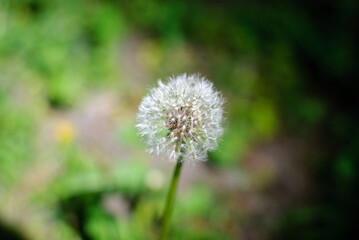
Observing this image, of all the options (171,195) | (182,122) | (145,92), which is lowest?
(171,195)

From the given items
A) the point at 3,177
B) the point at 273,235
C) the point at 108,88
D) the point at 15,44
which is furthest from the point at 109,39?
the point at 273,235

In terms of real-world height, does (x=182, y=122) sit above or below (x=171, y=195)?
above

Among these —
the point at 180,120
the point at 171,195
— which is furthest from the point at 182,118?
the point at 171,195

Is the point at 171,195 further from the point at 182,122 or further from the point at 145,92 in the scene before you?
the point at 145,92

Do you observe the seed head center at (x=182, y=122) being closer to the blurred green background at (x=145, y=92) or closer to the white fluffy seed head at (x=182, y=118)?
the white fluffy seed head at (x=182, y=118)

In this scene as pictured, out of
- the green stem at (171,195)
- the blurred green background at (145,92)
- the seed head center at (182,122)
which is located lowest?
the green stem at (171,195)

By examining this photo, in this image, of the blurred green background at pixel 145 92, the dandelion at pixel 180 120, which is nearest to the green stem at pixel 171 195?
the dandelion at pixel 180 120

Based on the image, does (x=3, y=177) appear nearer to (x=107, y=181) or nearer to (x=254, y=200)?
(x=107, y=181)
